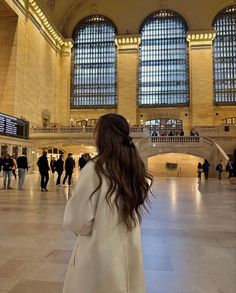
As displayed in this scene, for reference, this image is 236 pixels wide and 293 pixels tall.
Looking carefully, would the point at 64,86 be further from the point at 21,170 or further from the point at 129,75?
the point at 21,170

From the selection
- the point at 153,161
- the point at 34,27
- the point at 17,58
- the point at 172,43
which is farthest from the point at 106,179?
the point at 172,43

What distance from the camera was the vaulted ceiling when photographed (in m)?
35.9

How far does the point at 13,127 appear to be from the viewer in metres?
22.6

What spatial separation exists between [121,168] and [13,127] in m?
22.3

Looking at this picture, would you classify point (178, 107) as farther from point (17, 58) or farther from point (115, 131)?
point (115, 131)

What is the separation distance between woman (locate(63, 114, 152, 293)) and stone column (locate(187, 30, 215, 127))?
114ft

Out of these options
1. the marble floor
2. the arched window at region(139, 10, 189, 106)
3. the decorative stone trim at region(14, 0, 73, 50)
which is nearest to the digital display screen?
the decorative stone trim at region(14, 0, 73, 50)

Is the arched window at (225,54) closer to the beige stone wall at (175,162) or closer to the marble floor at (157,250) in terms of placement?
the beige stone wall at (175,162)

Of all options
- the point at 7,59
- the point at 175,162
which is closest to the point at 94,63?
the point at 7,59

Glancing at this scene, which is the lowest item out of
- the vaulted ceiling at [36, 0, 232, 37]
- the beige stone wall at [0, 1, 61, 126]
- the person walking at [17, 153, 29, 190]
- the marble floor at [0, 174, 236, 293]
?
the marble floor at [0, 174, 236, 293]

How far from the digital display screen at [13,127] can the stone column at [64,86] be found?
12.6 metres

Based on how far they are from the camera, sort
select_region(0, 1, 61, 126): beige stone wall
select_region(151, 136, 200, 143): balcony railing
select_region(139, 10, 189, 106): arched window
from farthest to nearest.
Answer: select_region(139, 10, 189, 106): arched window → select_region(0, 1, 61, 126): beige stone wall → select_region(151, 136, 200, 143): balcony railing

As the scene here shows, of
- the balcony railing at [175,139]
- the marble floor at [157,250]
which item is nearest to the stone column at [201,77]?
the balcony railing at [175,139]

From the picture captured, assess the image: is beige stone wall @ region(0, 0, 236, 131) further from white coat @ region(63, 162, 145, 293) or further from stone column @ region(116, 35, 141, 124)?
white coat @ region(63, 162, 145, 293)
